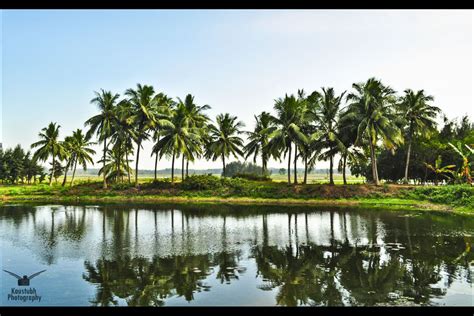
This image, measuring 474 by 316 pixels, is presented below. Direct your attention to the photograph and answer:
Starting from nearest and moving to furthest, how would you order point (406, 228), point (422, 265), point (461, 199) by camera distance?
point (422, 265) → point (406, 228) → point (461, 199)

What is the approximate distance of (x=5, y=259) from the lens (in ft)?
51.8

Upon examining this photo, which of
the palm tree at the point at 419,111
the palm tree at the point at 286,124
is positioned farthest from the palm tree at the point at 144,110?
the palm tree at the point at 419,111

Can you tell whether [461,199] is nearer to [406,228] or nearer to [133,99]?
[406,228]

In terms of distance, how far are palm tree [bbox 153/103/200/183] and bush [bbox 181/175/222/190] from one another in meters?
3.88

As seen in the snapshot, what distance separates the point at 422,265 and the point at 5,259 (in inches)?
722

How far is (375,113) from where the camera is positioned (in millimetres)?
41344

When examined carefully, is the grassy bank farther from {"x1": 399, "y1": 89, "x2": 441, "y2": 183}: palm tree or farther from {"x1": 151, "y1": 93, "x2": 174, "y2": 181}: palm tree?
{"x1": 399, "y1": 89, "x2": 441, "y2": 183}: palm tree

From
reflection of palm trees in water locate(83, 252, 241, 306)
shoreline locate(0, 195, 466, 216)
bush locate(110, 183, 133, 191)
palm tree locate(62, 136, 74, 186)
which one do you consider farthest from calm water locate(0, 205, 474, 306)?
palm tree locate(62, 136, 74, 186)

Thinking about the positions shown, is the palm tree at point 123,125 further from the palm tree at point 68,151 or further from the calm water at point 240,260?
the calm water at point 240,260

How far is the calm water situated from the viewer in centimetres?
1129

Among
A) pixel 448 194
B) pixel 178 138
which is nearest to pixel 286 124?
pixel 178 138

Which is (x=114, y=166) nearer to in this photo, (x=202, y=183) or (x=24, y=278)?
(x=202, y=183)

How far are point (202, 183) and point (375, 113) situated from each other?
23.1 m
